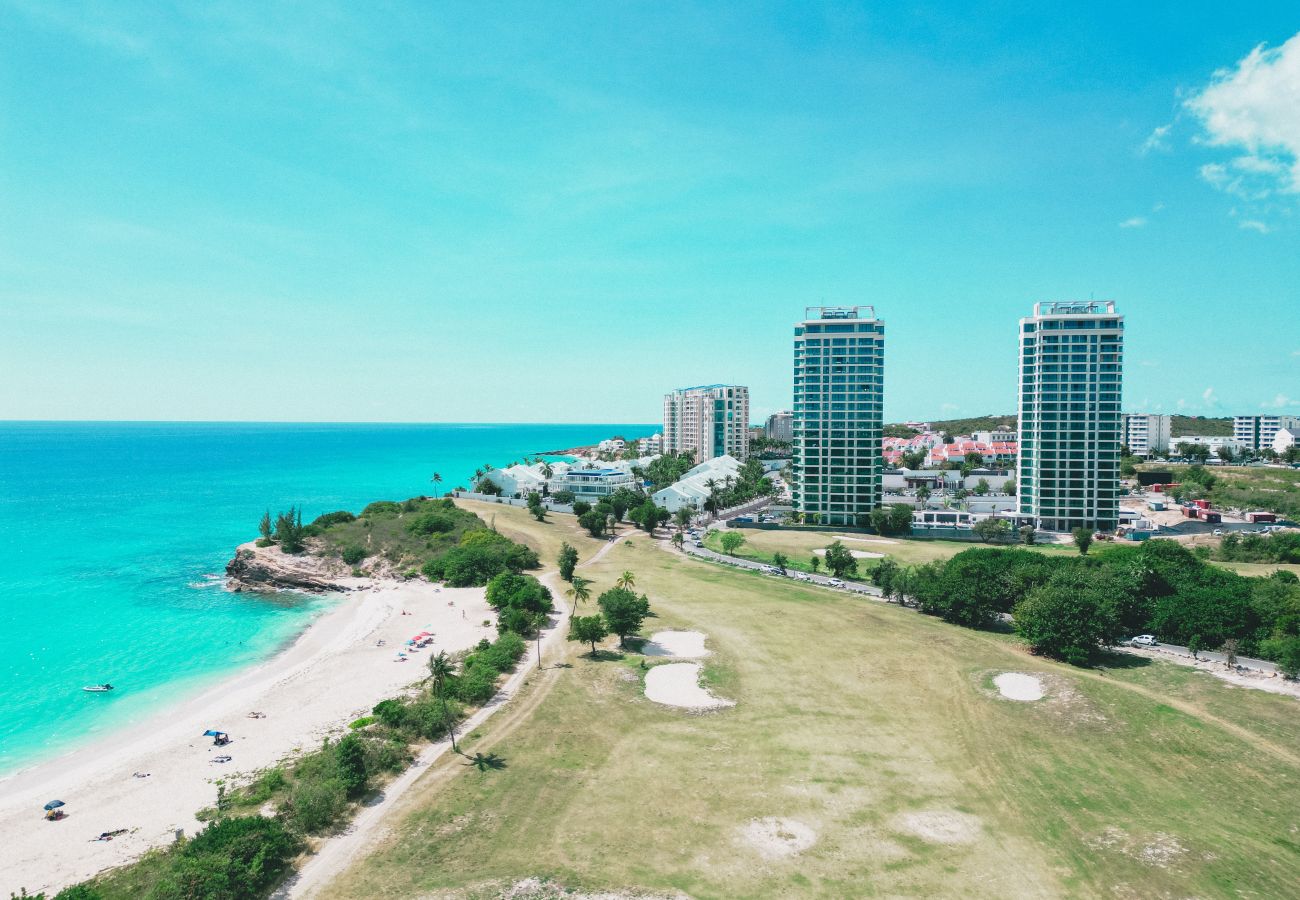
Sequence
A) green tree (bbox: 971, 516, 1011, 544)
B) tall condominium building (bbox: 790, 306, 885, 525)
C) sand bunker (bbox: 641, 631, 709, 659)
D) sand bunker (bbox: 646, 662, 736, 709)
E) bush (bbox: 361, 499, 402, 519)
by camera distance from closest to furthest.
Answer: sand bunker (bbox: 646, 662, 736, 709), sand bunker (bbox: 641, 631, 709, 659), green tree (bbox: 971, 516, 1011, 544), bush (bbox: 361, 499, 402, 519), tall condominium building (bbox: 790, 306, 885, 525)

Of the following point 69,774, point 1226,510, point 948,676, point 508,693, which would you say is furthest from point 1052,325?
point 69,774

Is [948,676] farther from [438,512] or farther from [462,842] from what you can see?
[438,512]

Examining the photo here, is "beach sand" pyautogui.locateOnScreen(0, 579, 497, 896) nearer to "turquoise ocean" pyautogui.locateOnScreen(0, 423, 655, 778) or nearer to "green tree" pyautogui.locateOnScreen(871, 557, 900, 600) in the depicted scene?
"turquoise ocean" pyautogui.locateOnScreen(0, 423, 655, 778)

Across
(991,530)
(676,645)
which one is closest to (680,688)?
(676,645)

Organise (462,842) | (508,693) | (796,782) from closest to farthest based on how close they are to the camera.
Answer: (462,842)
(796,782)
(508,693)

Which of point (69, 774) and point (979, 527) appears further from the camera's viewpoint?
point (979, 527)

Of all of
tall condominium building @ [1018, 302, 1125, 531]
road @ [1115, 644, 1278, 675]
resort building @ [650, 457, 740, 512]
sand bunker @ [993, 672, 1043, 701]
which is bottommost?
sand bunker @ [993, 672, 1043, 701]

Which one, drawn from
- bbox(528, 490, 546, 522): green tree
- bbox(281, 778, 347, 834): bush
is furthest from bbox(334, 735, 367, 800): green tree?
bbox(528, 490, 546, 522): green tree

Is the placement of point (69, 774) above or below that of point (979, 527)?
below
